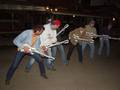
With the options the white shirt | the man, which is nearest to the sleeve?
the white shirt

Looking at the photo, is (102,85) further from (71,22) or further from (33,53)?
(71,22)

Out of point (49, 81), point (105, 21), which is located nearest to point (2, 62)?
point (49, 81)

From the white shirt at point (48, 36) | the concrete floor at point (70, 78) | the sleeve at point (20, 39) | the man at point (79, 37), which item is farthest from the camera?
the man at point (79, 37)

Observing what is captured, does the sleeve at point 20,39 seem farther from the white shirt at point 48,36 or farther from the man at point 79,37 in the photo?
the man at point 79,37

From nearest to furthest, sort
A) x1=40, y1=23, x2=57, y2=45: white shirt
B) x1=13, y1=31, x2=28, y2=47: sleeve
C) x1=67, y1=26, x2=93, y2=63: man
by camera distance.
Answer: x1=13, y1=31, x2=28, y2=47: sleeve → x1=40, y1=23, x2=57, y2=45: white shirt → x1=67, y1=26, x2=93, y2=63: man

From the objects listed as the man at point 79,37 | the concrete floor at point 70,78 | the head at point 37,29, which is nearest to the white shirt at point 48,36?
the concrete floor at point 70,78

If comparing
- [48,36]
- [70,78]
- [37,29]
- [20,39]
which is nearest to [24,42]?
[20,39]

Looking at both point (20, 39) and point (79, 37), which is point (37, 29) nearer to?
point (20, 39)

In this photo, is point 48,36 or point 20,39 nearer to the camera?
point 20,39

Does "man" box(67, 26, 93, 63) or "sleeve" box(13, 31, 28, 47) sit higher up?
"sleeve" box(13, 31, 28, 47)

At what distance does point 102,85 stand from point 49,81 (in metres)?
1.49

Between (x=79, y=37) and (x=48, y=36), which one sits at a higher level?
(x=48, y=36)

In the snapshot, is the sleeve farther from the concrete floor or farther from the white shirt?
the white shirt

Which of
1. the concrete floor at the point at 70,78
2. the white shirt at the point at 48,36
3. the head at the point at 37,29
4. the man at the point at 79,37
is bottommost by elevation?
the concrete floor at the point at 70,78
